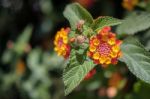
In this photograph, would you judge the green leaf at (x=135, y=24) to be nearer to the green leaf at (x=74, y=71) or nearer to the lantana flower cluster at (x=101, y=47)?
the lantana flower cluster at (x=101, y=47)

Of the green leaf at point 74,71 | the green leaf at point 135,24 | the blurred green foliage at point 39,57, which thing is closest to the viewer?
the green leaf at point 74,71

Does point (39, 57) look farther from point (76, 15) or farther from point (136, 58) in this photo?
point (136, 58)

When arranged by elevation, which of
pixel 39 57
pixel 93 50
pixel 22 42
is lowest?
pixel 39 57

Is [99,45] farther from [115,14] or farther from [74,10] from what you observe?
[115,14]

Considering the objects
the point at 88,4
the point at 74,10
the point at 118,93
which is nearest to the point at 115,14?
the point at 88,4

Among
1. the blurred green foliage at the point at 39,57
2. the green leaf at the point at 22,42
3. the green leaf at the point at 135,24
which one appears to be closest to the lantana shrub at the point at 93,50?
the green leaf at the point at 135,24

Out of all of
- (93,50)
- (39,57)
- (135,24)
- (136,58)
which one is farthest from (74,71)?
(39,57)
